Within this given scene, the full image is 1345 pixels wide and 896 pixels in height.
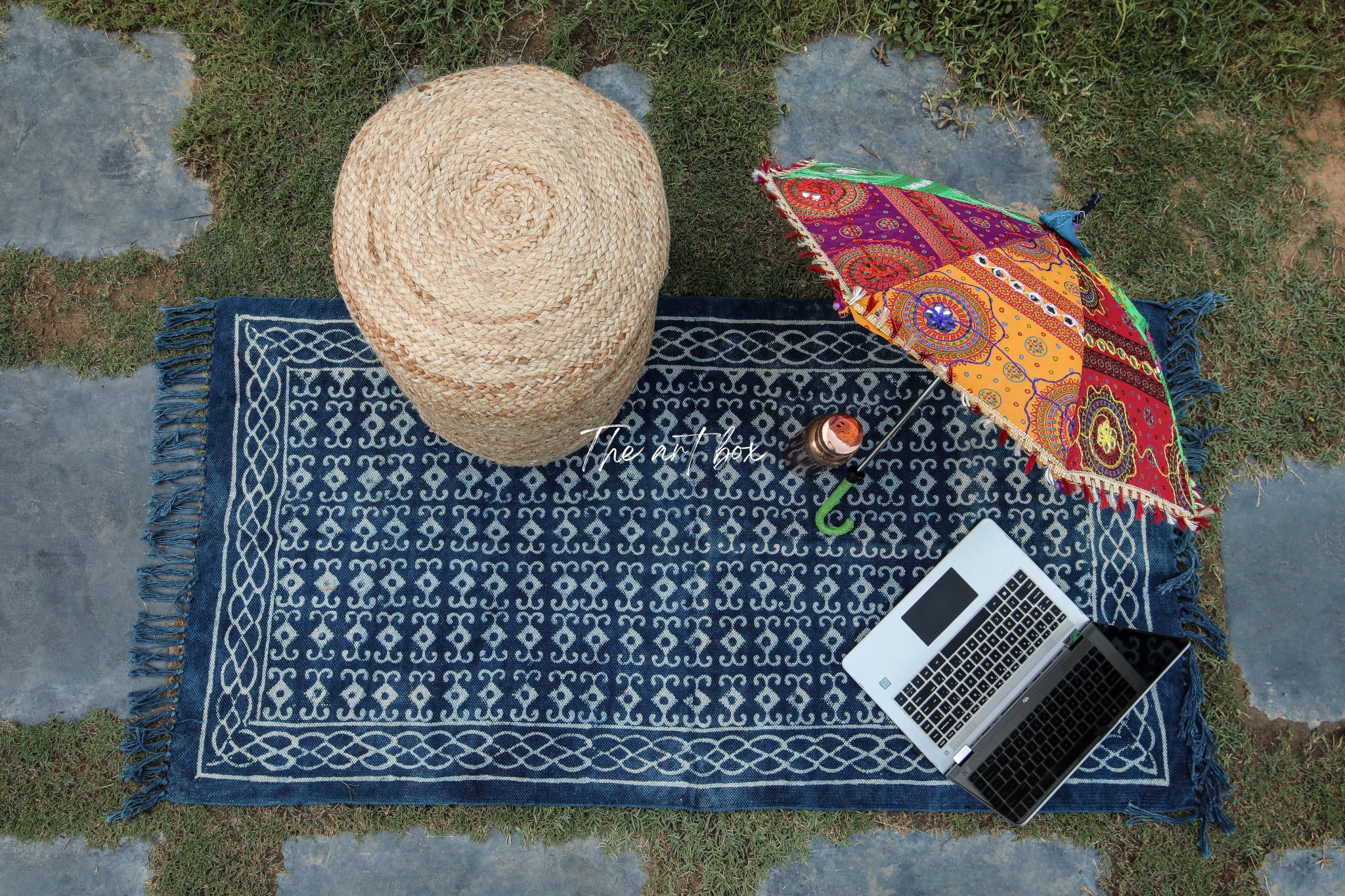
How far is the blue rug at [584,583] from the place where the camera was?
2.24 meters

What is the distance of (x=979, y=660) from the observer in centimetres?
222

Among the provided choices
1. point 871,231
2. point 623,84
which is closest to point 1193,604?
point 871,231

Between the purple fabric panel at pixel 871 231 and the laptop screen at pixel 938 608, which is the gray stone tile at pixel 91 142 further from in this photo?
the laptop screen at pixel 938 608

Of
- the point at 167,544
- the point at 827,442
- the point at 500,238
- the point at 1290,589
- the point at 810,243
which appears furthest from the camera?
the point at 1290,589

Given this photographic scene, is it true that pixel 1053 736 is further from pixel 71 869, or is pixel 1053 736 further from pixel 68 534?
pixel 68 534

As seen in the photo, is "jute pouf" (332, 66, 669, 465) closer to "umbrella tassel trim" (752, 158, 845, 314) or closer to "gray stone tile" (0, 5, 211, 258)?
"umbrella tassel trim" (752, 158, 845, 314)

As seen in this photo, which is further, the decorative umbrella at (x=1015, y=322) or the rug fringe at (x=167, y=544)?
the rug fringe at (x=167, y=544)

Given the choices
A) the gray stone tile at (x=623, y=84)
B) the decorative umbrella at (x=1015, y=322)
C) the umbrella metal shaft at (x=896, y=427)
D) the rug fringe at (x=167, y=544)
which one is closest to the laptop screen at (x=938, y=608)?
the umbrella metal shaft at (x=896, y=427)

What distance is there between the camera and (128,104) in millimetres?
2498

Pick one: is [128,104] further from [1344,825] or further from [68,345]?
[1344,825]

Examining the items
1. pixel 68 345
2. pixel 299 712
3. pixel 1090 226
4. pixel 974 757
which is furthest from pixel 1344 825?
pixel 68 345

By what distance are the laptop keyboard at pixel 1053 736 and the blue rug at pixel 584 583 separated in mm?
218

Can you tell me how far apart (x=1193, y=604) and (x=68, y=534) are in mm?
3460

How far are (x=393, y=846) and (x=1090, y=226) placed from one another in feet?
9.64
